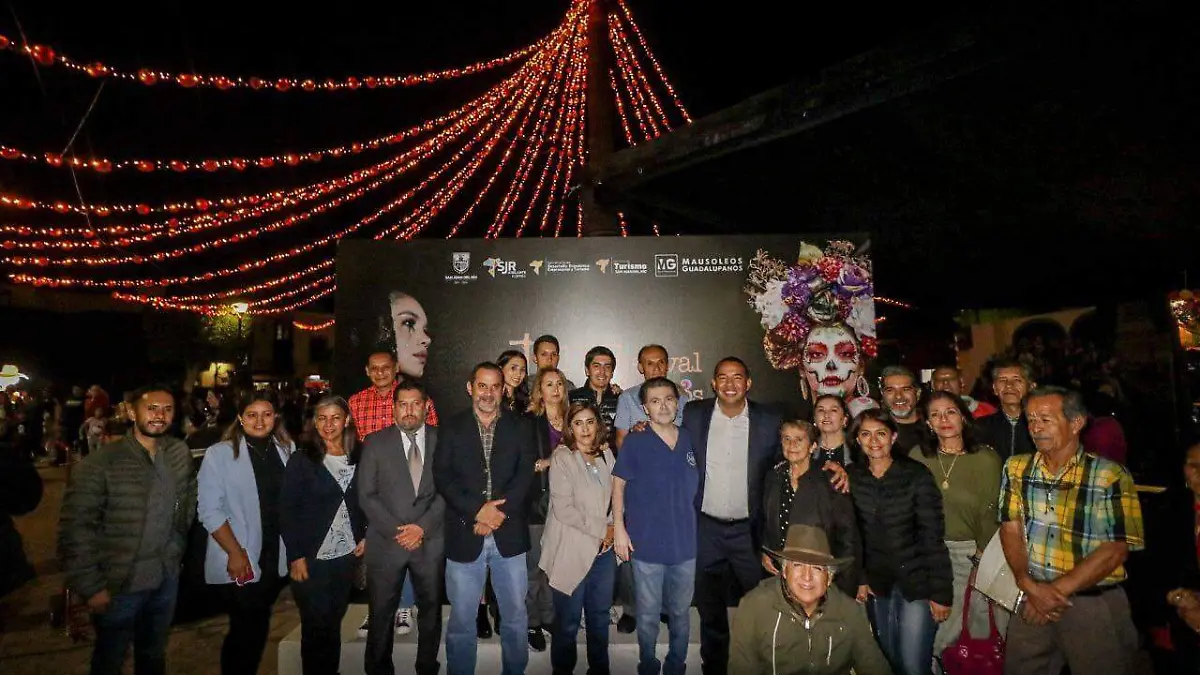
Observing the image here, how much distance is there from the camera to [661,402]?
12.5 feet

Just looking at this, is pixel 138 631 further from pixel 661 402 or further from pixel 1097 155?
pixel 1097 155

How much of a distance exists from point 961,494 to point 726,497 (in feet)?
4.44

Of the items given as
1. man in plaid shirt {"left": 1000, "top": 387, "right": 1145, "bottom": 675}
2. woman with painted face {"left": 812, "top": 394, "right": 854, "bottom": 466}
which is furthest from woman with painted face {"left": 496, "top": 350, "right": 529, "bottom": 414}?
man in plaid shirt {"left": 1000, "top": 387, "right": 1145, "bottom": 675}

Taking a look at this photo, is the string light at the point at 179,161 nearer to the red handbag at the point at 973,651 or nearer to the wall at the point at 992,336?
the red handbag at the point at 973,651

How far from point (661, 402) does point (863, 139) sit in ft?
11.1

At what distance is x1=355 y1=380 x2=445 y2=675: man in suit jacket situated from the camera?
11.8 ft

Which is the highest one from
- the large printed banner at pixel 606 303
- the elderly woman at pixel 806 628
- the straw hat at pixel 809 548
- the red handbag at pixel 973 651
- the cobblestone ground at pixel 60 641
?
the large printed banner at pixel 606 303

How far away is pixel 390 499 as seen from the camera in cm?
362

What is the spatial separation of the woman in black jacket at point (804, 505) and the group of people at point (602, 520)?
1cm

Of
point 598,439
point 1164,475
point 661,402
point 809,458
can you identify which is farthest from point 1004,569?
point 1164,475

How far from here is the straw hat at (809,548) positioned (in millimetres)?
2508

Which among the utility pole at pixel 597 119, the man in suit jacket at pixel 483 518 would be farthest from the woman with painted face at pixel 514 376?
the utility pole at pixel 597 119

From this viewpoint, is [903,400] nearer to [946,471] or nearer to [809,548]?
[946,471]

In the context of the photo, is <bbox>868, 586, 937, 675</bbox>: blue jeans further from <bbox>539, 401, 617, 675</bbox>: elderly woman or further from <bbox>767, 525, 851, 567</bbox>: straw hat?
<bbox>539, 401, 617, 675</bbox>: elderly woman
